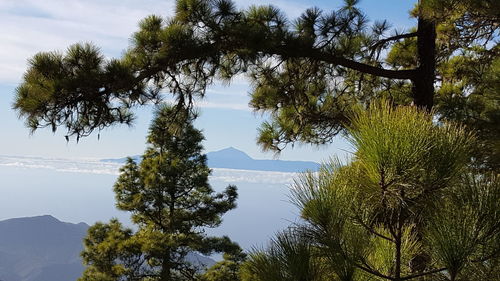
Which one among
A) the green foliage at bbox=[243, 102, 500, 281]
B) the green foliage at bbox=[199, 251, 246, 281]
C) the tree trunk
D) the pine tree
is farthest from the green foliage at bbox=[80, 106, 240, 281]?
the green foliage at bbox=[243, 102, 500, 281]

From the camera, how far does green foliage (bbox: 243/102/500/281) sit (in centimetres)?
210

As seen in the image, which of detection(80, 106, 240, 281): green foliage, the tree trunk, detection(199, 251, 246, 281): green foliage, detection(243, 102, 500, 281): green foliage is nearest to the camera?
detection(243, 102, 500, 281): green foliage

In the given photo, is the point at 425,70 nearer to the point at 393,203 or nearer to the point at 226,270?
the point at 393,203

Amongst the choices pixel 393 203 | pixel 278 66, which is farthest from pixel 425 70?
pixel 393 203

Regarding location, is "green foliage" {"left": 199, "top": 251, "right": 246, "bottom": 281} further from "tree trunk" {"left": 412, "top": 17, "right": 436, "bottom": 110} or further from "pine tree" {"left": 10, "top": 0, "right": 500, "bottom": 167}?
"tree trunk" {"left": 412, "top": 17, "right": 436, "bottom": 110}

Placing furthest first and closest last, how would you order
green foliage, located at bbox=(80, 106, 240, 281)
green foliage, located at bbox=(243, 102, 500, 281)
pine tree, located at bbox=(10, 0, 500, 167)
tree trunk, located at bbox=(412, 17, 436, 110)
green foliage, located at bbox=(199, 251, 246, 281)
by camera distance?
green foliage, located at bbox=(199, 251, 246, 281) < green foliage, located at bbox=(80, 106, 240, 281) < tree trunk, located at bbox=(412, 17, 436, 110) < pine tree, located at bbox=(10, 0, 500, 167) < green foliage, located at bbox=(243, 102, 500, 281)

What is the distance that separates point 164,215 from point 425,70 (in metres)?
11.8

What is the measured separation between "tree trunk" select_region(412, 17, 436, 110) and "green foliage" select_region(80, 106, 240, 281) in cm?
926

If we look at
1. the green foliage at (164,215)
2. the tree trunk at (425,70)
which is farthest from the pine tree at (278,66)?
the green foliage at (164,215)

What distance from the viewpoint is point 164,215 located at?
15344mm

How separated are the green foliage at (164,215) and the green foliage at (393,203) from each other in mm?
10872

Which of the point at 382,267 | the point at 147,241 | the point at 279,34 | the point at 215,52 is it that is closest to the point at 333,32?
the point at 279,34

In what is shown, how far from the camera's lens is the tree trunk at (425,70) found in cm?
504

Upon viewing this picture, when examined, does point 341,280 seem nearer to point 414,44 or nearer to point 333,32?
point 333,32
